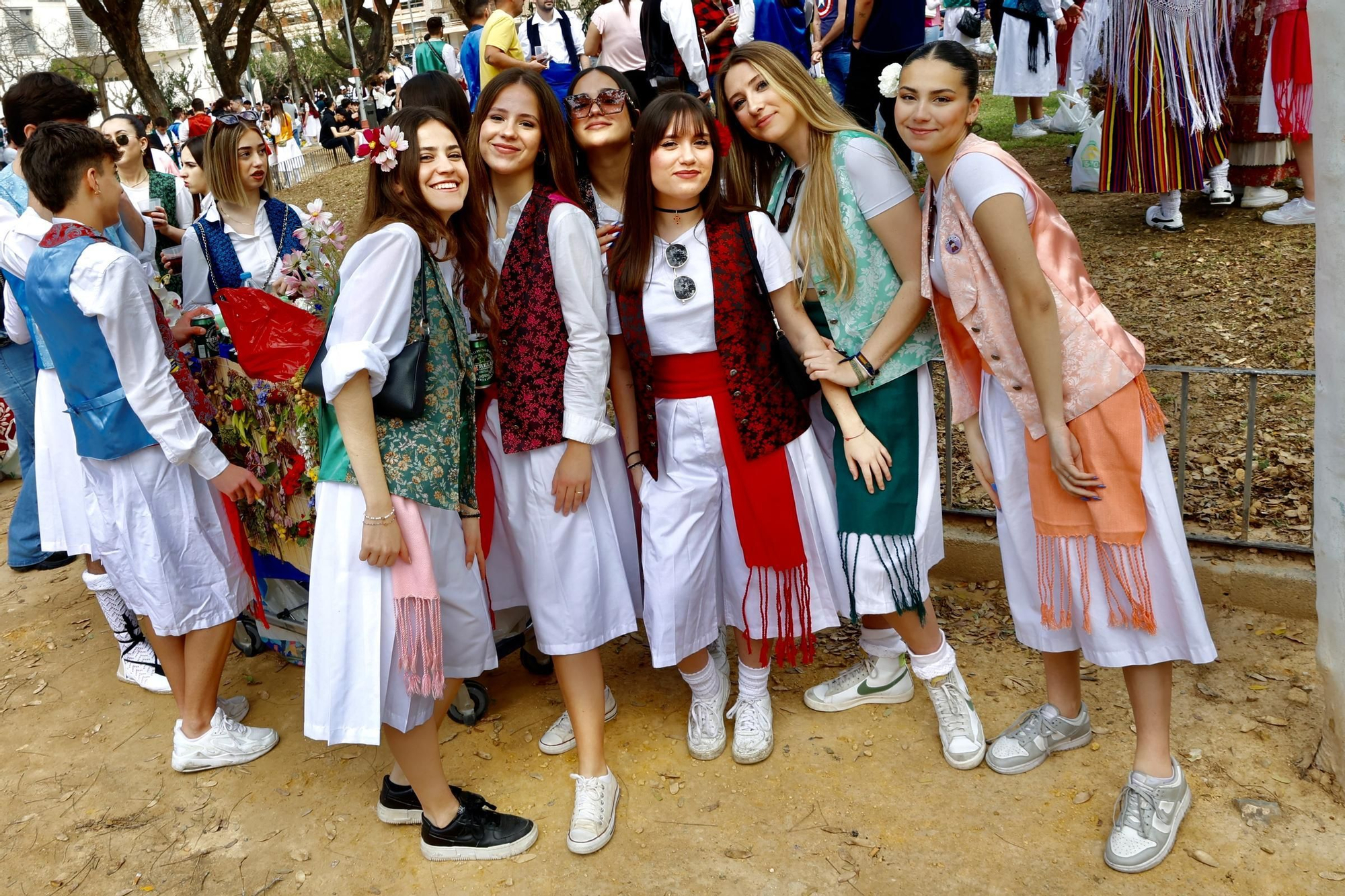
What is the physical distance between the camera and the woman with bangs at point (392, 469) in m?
2.37

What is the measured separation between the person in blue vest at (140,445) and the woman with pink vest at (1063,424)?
6.95 ft

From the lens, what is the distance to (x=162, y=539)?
3117 mm

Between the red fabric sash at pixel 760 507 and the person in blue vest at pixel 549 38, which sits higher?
the person in blue vest at pixel 549 38

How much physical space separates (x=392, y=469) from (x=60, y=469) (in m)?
1.80

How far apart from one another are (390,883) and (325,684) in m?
0.62

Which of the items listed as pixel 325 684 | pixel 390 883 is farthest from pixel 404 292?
pixel 390 883

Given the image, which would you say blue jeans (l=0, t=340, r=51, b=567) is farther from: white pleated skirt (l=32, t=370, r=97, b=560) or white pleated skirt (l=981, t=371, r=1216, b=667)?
white pleated skirt (l=981, t=371, r=1216, b=667)

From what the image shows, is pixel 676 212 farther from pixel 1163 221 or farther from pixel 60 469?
pixel 1163 221

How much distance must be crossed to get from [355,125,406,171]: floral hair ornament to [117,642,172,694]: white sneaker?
7.62 ft

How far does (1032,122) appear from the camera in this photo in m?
9.05

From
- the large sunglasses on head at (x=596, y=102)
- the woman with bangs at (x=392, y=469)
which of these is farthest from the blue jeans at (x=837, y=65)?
the woman with bangs at (x=392, y=469)

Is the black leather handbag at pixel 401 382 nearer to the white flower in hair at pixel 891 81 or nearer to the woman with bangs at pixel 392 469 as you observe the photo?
the woman with bangs at pixel 392 469

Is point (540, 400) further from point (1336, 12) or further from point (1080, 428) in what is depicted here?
point (1336, 12)

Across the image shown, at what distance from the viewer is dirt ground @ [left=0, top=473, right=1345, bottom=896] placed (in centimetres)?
252
